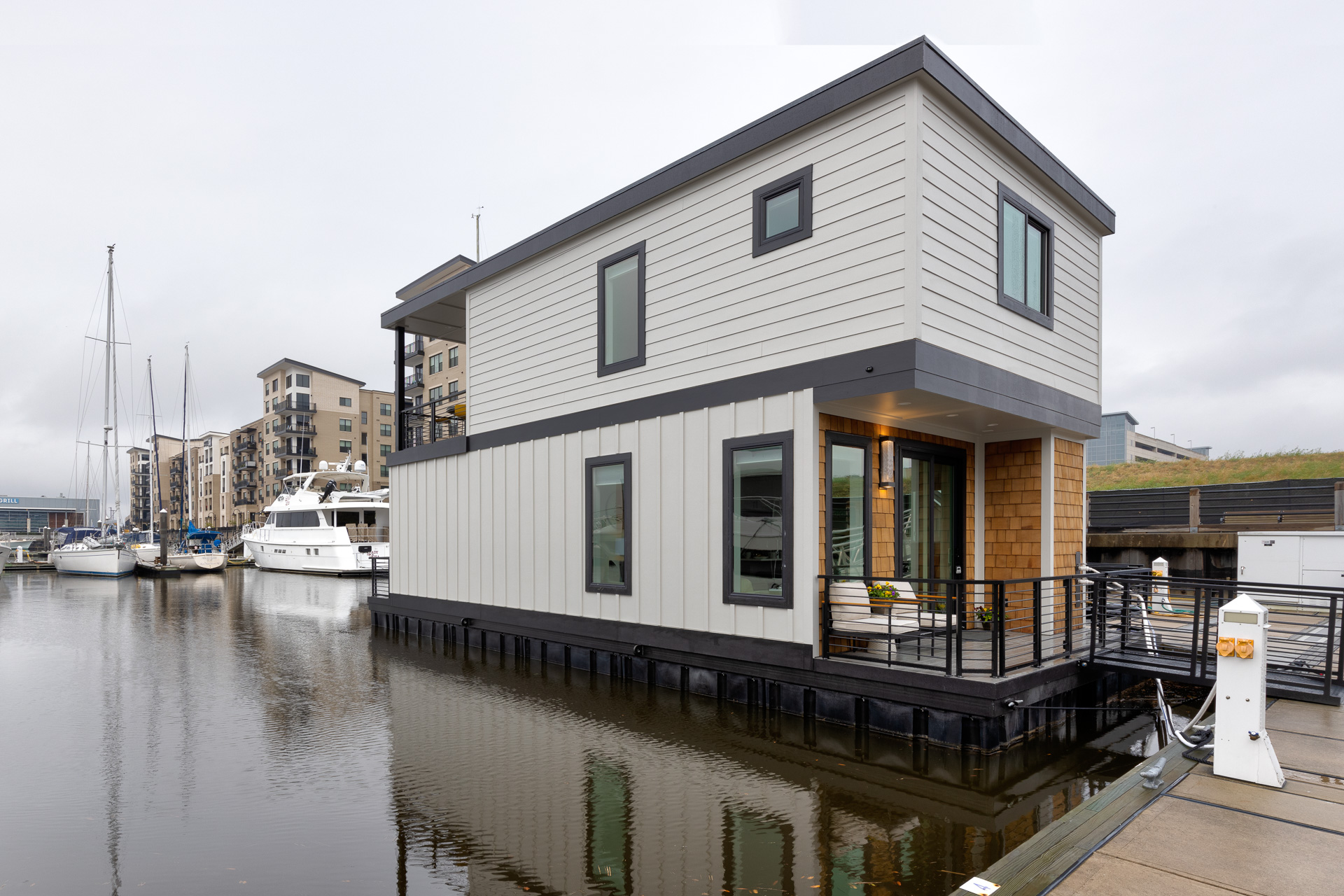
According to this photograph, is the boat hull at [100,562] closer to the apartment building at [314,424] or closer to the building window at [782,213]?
the apartment building at [314,424]

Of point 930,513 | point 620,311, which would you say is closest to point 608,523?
point 620,311

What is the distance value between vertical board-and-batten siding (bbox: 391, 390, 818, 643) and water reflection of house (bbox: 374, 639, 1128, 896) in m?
1.44

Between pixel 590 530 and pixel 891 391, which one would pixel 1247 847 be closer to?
pixel 891 391

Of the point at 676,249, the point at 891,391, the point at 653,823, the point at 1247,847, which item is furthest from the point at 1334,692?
the point at 676,249

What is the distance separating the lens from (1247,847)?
3.55m

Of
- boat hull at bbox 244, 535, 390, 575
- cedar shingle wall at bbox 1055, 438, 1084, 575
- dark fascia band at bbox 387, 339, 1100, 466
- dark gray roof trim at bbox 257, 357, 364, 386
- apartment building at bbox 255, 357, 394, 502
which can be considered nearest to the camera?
dark fascia band at bbox 387, 339, 1100, 466

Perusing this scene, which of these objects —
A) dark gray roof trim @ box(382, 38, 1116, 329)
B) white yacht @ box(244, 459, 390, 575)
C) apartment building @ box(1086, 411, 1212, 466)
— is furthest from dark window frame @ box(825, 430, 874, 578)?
apartment building @ box(1086, 411, 1212, 466)

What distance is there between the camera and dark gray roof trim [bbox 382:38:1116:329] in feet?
24.2

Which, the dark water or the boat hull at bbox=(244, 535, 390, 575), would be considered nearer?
the dark water

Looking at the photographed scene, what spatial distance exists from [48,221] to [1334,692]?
234 feet

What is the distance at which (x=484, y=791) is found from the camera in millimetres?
5988

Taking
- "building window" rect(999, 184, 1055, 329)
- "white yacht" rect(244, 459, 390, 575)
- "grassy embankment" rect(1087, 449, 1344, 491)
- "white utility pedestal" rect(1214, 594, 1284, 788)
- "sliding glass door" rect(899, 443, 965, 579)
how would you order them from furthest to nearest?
"white yacht" rect(244, 459, 390, 575), "grassy embankment" rect(1087, 449, 1344, 491), "sliding glass door" rect(899, 443, 965, 579), "building window" rect(999, 184, 1055, 329), "white utility pedestal" rect(1214, 594, 1284, 788)

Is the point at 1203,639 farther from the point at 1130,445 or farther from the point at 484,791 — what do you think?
the point at 1130,445

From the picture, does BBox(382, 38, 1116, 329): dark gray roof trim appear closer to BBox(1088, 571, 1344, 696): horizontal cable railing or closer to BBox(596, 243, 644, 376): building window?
BBox(596, 243, 644, 376): building window
